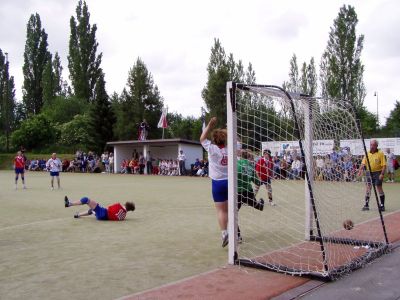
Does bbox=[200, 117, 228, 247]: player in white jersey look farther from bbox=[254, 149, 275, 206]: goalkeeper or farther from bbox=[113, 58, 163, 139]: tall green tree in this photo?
bbox=[113, 58, 163, 139]: tall green tree

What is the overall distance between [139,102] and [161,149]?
1979 cm

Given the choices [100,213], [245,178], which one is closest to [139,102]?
[100,213]

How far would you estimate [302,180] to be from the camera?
8.05 m

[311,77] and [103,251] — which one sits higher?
[311,77]

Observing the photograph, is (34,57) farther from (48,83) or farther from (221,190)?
(221,190)

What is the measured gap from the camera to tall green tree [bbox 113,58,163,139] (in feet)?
176

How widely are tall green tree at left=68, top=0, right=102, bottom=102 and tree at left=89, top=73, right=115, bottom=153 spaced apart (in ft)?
34.3

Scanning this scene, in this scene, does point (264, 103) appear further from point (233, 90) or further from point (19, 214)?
point (19, 214)

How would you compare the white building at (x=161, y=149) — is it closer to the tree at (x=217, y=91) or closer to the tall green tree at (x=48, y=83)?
the tree at (x=217, y=91)

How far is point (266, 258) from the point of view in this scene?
630cm

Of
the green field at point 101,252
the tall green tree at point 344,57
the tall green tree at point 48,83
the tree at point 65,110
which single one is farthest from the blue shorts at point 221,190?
the tall green tree at point 48,83

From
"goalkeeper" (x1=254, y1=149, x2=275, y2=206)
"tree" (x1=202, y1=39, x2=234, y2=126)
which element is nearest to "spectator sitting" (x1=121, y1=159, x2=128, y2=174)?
"tree" (x1=202, y1=39, x2=234, y2=126)

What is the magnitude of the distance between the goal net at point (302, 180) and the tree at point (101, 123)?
37723 mm

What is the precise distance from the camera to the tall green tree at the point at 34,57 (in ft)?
194
